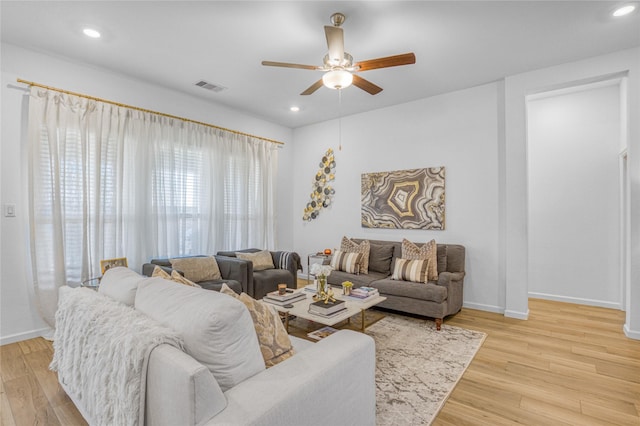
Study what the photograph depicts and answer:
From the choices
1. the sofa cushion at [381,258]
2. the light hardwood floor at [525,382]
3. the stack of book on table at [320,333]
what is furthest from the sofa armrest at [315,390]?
the sofa cushion at [381,258]

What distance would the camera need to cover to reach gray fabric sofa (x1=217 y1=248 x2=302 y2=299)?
13.0 ft

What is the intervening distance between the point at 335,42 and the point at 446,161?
259 centimetres

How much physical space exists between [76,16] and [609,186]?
20.4 ft

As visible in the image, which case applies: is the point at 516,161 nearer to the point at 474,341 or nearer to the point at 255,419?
the point at 474,341

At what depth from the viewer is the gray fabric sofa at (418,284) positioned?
3441 mm

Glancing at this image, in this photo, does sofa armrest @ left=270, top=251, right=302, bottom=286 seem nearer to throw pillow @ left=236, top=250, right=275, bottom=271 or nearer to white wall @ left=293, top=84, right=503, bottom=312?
throw pillow @ left=236, top=250, right=275, bottom=271

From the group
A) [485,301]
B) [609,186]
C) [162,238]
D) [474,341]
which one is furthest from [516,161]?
[162,238]

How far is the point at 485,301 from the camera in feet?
13.3

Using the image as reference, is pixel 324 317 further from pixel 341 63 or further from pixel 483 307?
pixel 483 307

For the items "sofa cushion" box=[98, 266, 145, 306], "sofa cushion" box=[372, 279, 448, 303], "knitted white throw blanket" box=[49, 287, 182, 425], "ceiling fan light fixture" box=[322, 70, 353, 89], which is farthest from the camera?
"sofa cushion" box=[372, 279, 448, 303]

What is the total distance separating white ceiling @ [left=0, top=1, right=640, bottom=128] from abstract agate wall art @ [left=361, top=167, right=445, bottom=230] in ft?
4.26

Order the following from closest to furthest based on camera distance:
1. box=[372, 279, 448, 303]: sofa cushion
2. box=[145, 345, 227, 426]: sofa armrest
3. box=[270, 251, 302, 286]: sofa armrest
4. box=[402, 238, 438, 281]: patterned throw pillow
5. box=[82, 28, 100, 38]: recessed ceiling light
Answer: box=[145, 345, 227, 426]: sofa armrest < box=[82, 28, 100, 38]: recessed ceiling light < box=[372, 279, 448, 303]: sofa cushion < box=[402, 238, 438, 281]: patterned throw pillow < box=[270, 251, 302, 286]: sofa armrest

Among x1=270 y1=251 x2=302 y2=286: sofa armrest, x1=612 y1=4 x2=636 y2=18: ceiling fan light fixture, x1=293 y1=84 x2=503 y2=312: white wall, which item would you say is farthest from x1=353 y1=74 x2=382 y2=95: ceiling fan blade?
x1=270 y1=251 x2=302 y2=286: sofa armrest

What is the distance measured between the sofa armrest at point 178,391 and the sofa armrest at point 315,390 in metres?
0.05
